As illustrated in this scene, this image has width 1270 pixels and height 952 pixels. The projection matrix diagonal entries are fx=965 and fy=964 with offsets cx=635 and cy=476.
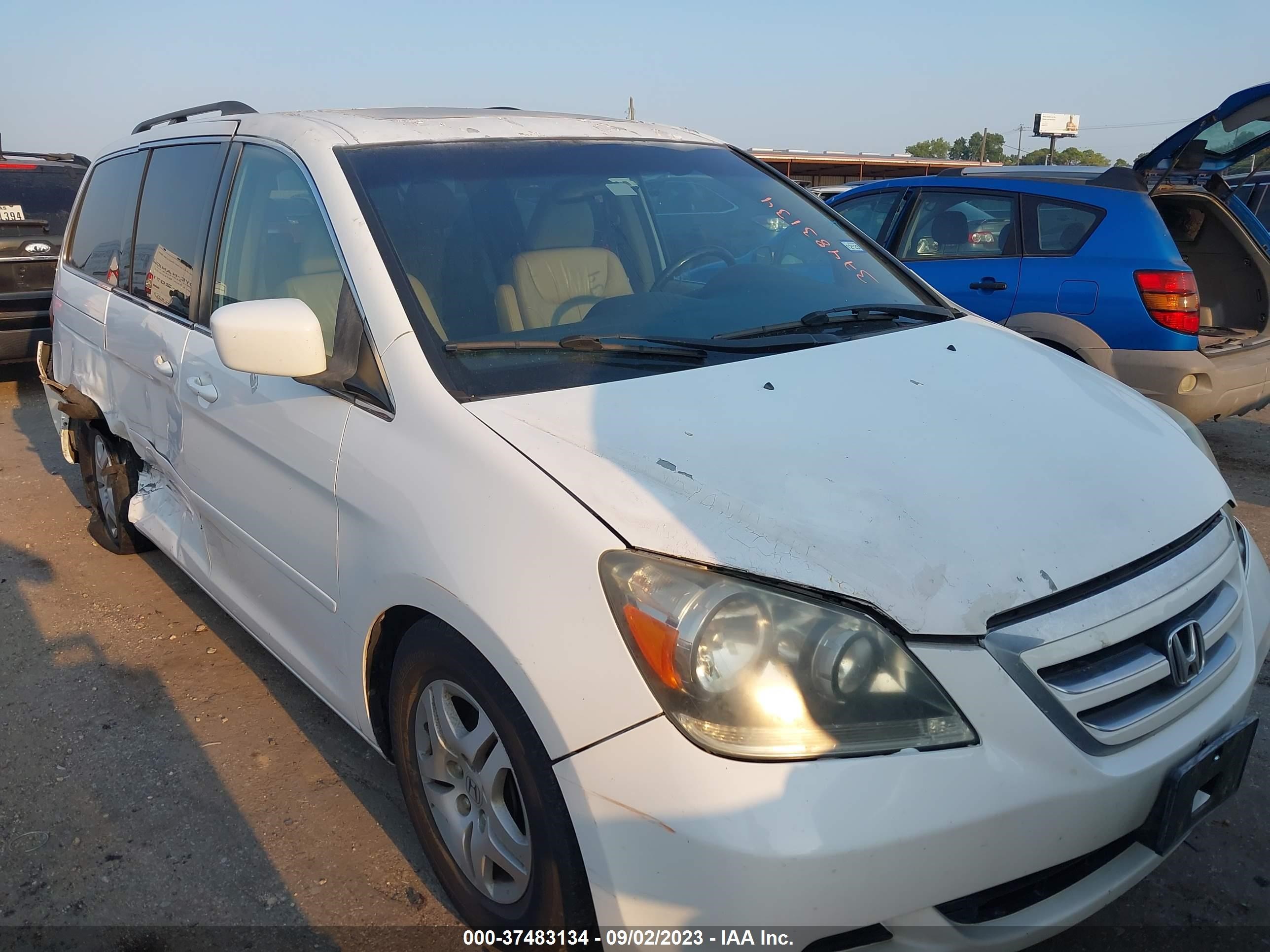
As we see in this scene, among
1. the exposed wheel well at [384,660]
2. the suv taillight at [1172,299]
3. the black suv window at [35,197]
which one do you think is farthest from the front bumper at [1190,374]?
the black suv window at [35,197]

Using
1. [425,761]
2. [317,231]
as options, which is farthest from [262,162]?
[425,761]

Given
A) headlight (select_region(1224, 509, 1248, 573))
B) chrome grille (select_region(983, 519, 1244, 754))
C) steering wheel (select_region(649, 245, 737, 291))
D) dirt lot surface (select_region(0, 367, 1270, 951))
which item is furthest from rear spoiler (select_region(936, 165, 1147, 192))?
chrome grille (select_region(983, 519, 1244, 754))

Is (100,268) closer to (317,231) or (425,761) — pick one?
(317,231)

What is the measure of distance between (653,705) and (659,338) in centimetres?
102

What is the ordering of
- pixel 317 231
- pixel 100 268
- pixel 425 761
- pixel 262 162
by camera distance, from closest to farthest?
pixel 425 761, pixel 317 231, pixel 262 162, pixel 100 268

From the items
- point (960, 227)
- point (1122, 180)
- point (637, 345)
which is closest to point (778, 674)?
point (637, 345)

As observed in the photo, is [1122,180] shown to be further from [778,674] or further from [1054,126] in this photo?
[1054,126]

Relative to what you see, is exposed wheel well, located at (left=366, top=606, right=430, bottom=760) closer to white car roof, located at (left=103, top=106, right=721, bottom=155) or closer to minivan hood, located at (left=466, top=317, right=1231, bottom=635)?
minivan hood, located at (left=466, top=317, right=1231, bottom=635)

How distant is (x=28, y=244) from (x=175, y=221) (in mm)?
5231

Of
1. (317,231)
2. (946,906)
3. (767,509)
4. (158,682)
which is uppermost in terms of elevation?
(317,231)

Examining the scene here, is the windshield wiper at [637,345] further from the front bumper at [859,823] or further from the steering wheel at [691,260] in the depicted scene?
the front bumper at [859,823]

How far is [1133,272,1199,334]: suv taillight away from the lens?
4945 millimetres

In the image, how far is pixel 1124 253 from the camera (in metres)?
5.11

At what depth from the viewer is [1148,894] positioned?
7.33ft
